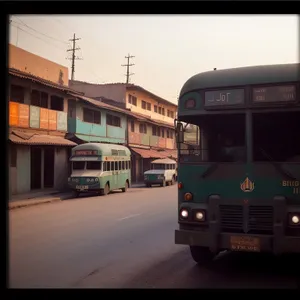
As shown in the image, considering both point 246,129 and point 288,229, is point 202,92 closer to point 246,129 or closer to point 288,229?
point 246,129

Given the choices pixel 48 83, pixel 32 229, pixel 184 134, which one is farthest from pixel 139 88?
pixel 184 134

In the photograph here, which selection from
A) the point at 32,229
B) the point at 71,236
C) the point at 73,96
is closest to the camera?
the point at 71,236

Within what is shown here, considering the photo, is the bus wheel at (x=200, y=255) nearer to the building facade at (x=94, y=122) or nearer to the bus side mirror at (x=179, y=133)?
the bus side mirror at (x=179, y=133)

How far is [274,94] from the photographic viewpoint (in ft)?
18.9

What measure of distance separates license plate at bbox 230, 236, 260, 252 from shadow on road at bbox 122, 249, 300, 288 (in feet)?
1.70

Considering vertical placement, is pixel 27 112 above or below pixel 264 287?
above

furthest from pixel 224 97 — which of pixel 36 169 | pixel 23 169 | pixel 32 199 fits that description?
pixel 36 169

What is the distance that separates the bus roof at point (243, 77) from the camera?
19.1 feet

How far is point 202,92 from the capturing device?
20.4 feet

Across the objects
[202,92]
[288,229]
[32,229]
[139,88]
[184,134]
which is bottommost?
[32,229]

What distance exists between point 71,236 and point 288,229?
5984mm

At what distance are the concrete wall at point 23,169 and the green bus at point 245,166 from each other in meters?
17.1

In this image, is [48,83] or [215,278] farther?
[48,83]
